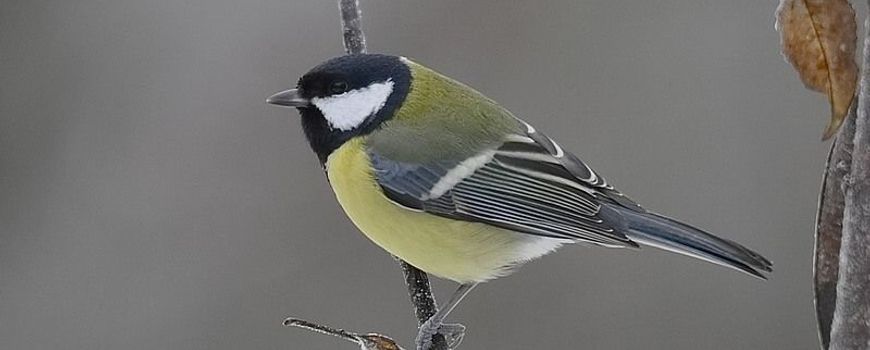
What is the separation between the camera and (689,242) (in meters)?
1.67

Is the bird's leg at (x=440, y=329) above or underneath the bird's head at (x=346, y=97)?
underneath

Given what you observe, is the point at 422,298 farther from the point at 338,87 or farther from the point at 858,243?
the point at 858,243

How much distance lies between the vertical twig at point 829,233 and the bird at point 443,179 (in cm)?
89

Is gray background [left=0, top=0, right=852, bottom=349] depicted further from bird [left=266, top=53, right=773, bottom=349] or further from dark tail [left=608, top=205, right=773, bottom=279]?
dark tail [left=608, top=205, right=773, bottom=279]

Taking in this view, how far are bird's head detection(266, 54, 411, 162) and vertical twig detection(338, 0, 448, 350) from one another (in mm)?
43

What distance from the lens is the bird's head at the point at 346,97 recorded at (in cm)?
183

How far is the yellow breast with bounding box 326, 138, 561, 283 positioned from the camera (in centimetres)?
183

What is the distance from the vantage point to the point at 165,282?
3.50m

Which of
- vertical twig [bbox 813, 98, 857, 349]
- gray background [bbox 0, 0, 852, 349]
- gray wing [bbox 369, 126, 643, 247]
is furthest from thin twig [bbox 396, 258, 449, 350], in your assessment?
gray background [bbox 0, 0, 852, 349]

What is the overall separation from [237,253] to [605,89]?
4.34 feet

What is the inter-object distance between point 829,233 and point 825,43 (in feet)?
0.50

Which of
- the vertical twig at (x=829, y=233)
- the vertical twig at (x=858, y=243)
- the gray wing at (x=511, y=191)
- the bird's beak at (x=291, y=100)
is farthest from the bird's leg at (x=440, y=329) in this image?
the vertical twig at (x=858, y=243)

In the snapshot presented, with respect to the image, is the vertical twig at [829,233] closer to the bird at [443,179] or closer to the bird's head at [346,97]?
the bird at [443,179]

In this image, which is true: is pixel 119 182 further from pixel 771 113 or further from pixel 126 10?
pixel 771 113
